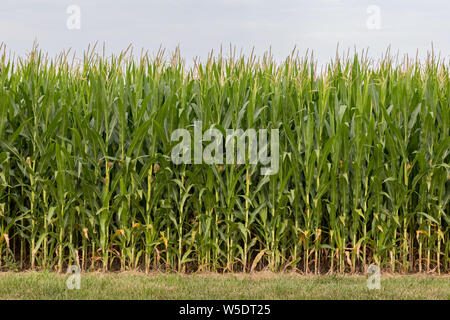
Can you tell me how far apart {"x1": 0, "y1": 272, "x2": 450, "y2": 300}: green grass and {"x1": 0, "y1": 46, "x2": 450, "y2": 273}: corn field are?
1.37 ft

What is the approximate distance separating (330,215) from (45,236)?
3.79 meters

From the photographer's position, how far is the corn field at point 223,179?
823 centimetres

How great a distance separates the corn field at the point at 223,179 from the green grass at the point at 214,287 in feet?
1.37

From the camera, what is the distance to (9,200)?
8.70 metres

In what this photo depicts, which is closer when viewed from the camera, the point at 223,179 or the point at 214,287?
the point at 214,287

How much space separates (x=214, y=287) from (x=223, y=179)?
162cm

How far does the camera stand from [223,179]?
8.47 m

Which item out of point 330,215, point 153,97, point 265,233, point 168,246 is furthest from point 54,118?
point 330,215

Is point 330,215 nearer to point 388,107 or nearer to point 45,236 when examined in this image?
point 388,107

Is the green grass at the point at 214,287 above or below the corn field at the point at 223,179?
below

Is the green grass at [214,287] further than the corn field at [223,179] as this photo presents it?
No

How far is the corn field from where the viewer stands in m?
8.23

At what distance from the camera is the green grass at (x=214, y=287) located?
720 centimetres

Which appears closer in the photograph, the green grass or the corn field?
the green grass
